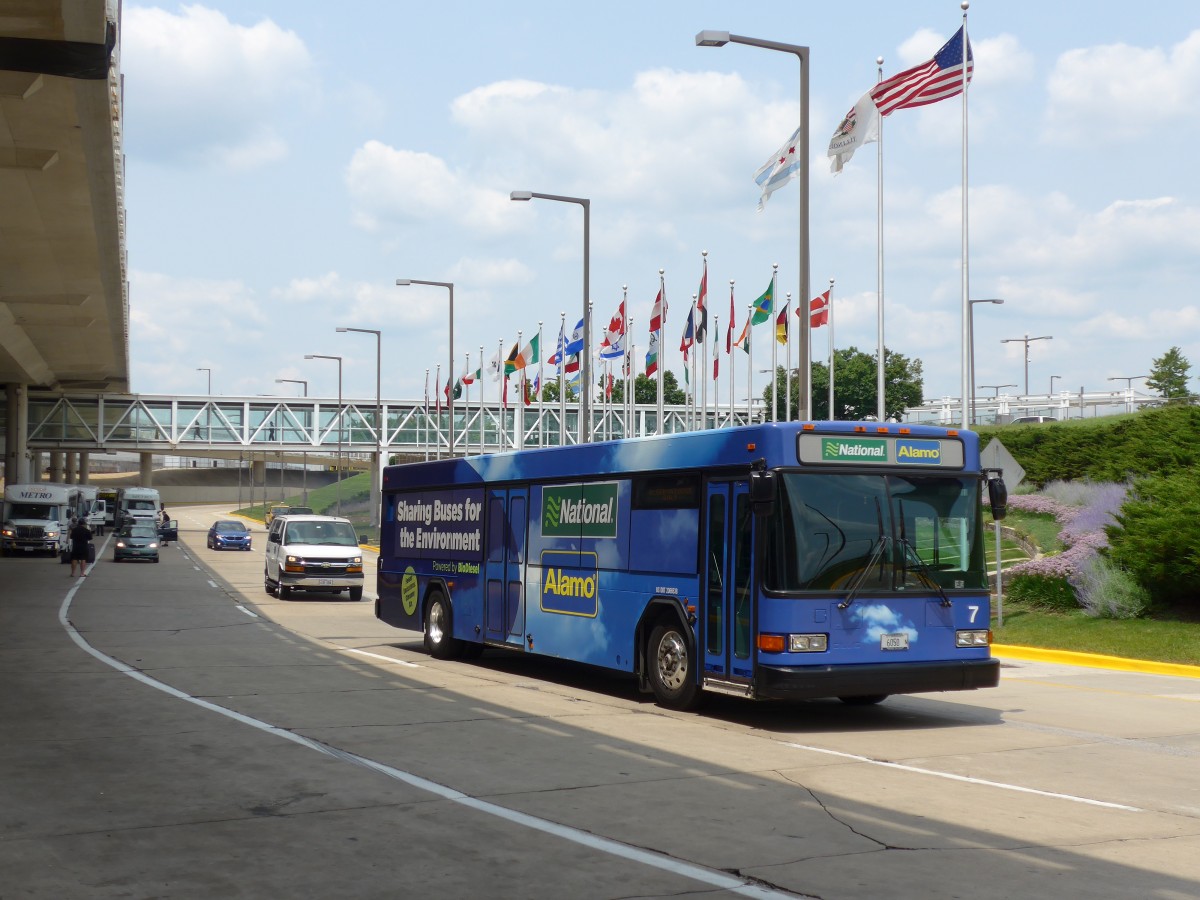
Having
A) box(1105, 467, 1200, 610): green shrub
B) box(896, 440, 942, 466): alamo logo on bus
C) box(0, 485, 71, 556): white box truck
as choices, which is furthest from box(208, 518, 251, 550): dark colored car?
box(896, 440, 942, 466): alamo logo on bus

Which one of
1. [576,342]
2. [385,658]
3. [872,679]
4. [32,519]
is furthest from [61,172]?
[32,519]

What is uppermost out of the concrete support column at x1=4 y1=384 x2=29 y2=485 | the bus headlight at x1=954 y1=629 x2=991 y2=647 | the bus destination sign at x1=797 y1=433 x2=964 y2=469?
the concrete support column at x1=4 y1=384 x2=29 y2=485

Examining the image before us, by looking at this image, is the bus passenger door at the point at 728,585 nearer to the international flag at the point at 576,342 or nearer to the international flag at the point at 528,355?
the international flag at the point at 576,342

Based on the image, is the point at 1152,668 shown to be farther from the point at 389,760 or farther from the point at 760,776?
the point at 389,760

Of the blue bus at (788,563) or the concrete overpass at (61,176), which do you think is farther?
the concrete overpass at (61,176)

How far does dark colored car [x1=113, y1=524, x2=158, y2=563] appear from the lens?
53.3 m

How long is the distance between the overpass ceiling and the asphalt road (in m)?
8.98

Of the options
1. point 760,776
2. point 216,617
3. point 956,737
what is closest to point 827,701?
point 956,737

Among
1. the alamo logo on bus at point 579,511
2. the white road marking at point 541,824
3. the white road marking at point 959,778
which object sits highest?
the alamo logo on bus at point 579,511

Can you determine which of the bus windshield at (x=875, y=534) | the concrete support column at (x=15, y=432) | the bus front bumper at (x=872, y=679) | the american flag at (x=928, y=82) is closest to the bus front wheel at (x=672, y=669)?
the bus front bumper at (x=872, y=679)

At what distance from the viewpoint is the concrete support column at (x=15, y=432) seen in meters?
82.7

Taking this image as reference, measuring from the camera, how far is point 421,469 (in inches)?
837

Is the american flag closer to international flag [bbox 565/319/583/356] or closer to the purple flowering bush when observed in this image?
the purple flowering bush

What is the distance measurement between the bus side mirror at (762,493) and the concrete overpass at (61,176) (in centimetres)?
1204
